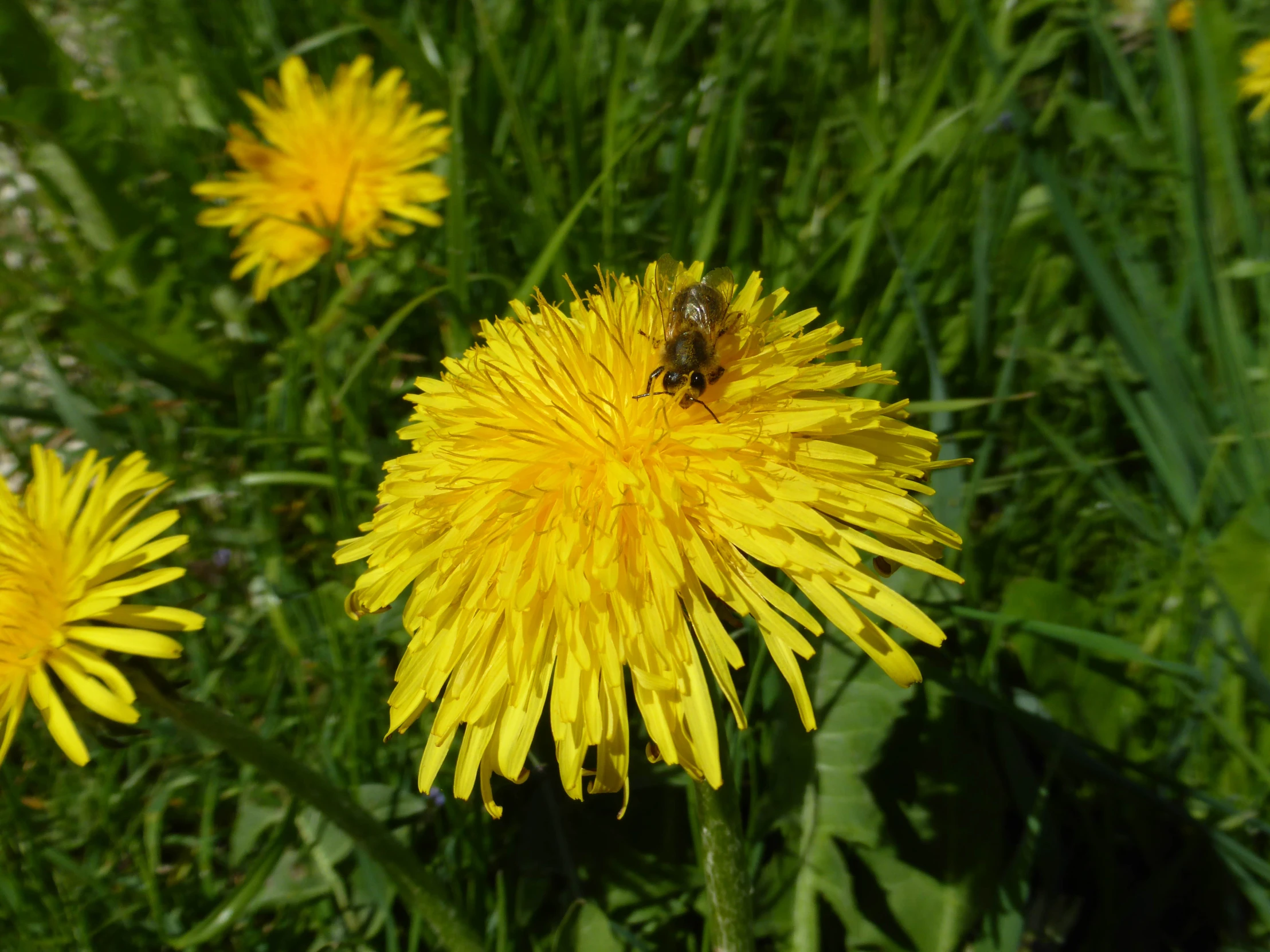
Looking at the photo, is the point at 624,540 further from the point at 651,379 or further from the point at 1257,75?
the point at 1257,75

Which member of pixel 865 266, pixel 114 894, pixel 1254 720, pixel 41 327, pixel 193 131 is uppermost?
pixel 193 131

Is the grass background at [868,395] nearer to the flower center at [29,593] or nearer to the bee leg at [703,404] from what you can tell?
the flower center at [29,593]

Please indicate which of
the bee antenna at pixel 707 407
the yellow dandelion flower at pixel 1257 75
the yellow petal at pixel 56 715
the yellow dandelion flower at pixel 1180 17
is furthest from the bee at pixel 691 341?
the yellow dandelion flower at pixel 1180 17

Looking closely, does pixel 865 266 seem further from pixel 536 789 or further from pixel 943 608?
pixel 536 789

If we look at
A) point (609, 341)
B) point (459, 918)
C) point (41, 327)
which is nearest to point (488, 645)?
point (609, 341)

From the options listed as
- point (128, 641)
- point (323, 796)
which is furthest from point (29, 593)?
point (323, 796)

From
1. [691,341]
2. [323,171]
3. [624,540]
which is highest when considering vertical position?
[323,171]

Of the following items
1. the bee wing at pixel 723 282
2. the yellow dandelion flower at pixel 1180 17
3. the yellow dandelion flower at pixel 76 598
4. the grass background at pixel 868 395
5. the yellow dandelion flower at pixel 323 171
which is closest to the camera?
the yellow dandelion flower at pixel 76 598
